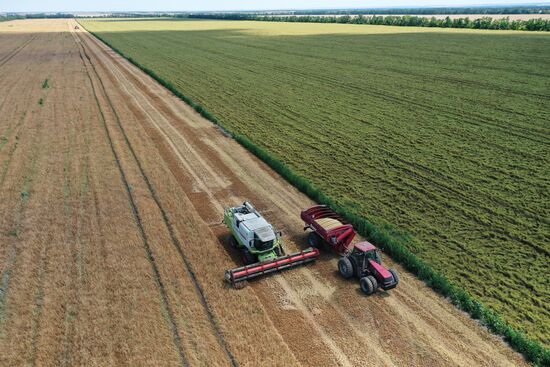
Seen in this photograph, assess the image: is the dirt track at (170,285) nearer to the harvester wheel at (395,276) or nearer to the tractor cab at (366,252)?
the harvester wheel at (395,276)

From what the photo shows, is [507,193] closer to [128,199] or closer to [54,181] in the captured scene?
[128,199]

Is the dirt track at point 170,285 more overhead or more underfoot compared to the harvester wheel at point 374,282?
more underfoot

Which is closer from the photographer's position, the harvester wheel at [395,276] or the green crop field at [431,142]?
the harvester wheel at [395,276]

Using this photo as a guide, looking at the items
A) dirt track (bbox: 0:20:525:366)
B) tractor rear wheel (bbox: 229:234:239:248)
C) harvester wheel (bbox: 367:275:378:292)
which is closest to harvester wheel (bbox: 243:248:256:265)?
dirt track (bbox: 0:20:525:366)

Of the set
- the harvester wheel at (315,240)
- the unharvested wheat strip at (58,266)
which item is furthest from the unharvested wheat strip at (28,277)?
the harvester wheel at (315,240)

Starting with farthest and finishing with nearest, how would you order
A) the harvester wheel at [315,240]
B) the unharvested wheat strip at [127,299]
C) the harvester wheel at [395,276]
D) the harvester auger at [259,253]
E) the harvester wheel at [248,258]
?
the harvester wheel at [315,240] < the harvester wheel at [248,258] < the harvester auger at [259,253] < the harvester wheel at [395,276] < the unharvested wheat strip at [127,299]

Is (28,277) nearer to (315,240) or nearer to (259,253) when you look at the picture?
(259,253)

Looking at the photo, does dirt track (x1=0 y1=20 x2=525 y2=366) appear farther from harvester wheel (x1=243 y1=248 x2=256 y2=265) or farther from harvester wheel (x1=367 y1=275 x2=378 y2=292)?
harvester wheel (x1=243 y1=248 x2=256 y2=265)
